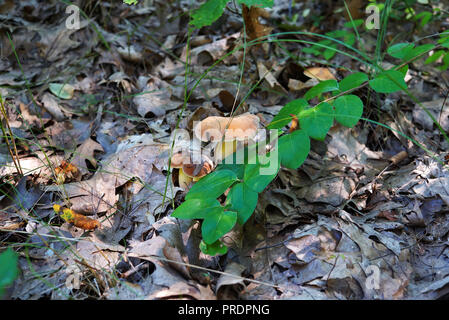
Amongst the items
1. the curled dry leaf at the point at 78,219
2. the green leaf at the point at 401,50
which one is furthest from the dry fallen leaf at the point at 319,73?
the curled dry leaf at the point at 78,219

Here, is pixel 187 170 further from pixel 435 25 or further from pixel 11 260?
pixel 435 25

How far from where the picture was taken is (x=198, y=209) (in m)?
1.85

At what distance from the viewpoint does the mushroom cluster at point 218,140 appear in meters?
2.41

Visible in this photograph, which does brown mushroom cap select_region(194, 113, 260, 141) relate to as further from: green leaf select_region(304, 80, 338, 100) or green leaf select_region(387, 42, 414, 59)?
green leaf select_region(387, 42, 414, 59)

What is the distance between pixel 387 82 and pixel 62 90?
10.1 feet

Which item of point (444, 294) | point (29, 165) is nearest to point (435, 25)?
point (444, 294)

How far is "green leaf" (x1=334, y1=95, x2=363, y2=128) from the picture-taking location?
196 cm

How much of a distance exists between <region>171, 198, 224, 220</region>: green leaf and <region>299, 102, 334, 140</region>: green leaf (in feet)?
2.13

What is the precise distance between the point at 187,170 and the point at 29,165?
1.31m

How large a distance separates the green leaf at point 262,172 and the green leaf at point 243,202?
0.03 metres

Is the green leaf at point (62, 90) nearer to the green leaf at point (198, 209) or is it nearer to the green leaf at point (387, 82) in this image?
the green leaf at point (198, 209)

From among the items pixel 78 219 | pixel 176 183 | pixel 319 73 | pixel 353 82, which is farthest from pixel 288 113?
pixel 78 219

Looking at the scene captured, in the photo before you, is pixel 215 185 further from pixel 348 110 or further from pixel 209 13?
pixel 209 13

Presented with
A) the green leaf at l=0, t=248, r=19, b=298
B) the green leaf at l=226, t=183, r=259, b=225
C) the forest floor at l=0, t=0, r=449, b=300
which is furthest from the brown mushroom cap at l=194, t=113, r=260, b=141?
the green leaf at l=0, t=248, r=19, b=298
